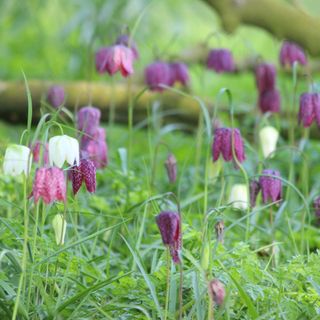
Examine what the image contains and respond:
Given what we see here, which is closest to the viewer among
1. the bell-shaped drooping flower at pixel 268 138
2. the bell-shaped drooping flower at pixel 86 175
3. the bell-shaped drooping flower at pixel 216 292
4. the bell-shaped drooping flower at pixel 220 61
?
the bell-shaped drooping flower at pixel 216 292

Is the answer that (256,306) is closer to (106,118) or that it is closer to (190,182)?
(190,182)

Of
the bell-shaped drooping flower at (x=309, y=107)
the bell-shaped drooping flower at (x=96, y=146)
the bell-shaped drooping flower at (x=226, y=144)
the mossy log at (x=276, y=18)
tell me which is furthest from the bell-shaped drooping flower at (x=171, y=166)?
the mossy log at (x=276, y=18)

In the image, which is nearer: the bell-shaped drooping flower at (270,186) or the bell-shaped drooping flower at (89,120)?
the bell-shaped drooping flower at (270,186)

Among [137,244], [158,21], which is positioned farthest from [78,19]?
[137,244]

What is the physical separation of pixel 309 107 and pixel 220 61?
44.9 inches

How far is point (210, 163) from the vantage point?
2.87 meters

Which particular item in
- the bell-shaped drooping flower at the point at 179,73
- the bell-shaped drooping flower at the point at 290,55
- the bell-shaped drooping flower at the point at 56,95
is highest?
the bell-shaped drooping flower at the point at 290,55

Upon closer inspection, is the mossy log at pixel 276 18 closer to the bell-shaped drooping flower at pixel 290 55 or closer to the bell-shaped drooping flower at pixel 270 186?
the bell-shaped drooping flower at pixel 290 55

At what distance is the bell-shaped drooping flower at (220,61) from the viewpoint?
401 cm

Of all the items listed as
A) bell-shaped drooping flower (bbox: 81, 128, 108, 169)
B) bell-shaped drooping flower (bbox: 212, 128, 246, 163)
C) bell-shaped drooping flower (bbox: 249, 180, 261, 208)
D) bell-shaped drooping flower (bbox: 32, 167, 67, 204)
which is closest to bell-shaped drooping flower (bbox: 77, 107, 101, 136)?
bell-shaped drooping flower (bbox: 81, 128, 108, 169)

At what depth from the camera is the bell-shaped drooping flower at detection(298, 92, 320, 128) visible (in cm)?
294

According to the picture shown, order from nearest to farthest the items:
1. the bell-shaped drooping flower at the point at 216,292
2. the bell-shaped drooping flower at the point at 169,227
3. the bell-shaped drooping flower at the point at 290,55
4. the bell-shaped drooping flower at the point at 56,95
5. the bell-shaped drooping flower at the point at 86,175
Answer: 1. the bell-shaped drooping flower at the point at 216,292
2. the bell-shaped drooping flower at the point at 169,227
3. the bell-shaped drooping flower at the point at 86,175
4. the bell-shaped drooping flower at the point at 56,95
5. the bell-shaped drooping flower at the point at 290,55

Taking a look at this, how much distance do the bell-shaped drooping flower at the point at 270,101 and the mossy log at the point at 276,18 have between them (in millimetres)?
679

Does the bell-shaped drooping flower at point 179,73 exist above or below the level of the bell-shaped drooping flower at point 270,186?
below
